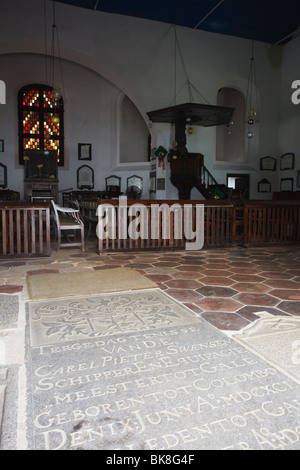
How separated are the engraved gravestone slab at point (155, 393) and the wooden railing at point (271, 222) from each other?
15.4 ft

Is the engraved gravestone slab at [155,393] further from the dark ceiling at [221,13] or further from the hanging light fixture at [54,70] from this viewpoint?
the dark ceiling at [221,13]

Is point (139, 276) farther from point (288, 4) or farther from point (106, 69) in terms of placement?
point (288, 4)

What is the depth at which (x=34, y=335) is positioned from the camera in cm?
244

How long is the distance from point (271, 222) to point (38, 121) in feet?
34.9

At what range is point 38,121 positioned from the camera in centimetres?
1404

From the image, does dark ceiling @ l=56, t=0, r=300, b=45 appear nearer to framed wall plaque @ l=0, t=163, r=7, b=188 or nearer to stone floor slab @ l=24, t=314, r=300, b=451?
framed wall plaque @ l=0, t=163, r=7, b=188

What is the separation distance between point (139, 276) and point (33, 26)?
9.57 metres

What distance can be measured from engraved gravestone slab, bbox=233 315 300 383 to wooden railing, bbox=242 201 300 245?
4.20 metres

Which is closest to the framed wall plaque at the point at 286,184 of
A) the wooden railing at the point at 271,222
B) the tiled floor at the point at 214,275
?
the wooden railing at the point at 271,222

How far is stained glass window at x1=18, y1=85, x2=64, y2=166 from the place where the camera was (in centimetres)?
1372

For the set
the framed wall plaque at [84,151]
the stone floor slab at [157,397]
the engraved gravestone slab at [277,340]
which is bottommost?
the stone floor slab at [157,397]

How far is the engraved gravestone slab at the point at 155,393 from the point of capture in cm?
141

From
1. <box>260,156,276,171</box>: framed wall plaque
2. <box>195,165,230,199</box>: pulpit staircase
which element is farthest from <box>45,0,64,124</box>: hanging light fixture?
<box>260,156,276,171</box>: framed wall plaque
